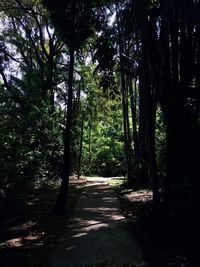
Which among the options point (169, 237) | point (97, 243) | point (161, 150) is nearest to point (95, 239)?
point (97, 243)

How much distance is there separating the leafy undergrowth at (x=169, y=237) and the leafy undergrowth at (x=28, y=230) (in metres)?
2.05

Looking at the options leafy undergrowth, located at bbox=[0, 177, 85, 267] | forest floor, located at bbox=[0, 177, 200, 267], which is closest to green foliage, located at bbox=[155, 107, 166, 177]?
forest floor, located at bbox=[0, 177, 200, 267]

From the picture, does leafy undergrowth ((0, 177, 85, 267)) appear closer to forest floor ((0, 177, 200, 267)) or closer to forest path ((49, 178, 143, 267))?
forest floor ((0, 177, 200, 267))

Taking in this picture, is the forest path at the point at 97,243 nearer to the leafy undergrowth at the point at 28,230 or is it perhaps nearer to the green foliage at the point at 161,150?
the leafy undergrowth at the point at 28,230

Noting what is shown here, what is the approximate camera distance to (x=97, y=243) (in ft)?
30.0

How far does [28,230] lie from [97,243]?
118 inches

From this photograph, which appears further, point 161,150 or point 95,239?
point 161,150

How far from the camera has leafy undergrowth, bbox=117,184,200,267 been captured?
25.2ft

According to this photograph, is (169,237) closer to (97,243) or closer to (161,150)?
(97,243)

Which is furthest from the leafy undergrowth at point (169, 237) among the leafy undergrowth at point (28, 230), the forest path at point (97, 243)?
the leafy undergrowth at point (28, 230)

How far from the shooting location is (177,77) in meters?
11.6

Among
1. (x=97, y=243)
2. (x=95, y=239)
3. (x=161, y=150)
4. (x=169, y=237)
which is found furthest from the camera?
(x=161, y=150)

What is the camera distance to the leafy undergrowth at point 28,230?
840 cm

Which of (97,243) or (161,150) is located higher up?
(161,150)
